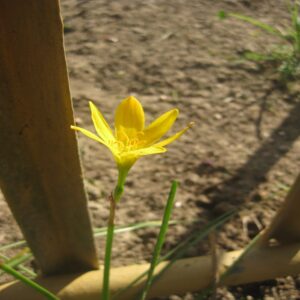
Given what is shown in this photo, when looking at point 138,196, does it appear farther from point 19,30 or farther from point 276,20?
point 276,20

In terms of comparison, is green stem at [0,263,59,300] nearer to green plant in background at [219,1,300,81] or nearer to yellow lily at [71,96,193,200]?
yellow lily at [71,96,193,200]

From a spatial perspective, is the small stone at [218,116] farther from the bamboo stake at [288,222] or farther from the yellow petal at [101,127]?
the yellow petal at [101,127]

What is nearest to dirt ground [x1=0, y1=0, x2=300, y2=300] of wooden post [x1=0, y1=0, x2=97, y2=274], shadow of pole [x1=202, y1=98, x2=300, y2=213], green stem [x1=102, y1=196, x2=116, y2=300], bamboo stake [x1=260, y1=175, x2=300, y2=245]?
shadow of pole [x1=202, y1=98, x2=300, y2=213]

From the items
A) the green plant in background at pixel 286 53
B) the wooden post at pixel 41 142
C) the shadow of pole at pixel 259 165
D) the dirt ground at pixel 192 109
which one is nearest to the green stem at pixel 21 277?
the wooden post at pixel 41 142

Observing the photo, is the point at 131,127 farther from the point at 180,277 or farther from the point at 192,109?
the point at 192,109

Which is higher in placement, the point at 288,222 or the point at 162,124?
the point at 162,124

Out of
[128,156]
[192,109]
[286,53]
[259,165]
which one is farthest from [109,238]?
[286,53]

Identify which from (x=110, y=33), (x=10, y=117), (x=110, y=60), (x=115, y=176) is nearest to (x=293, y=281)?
(x=115, y=176)
